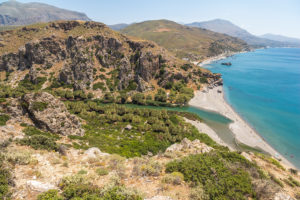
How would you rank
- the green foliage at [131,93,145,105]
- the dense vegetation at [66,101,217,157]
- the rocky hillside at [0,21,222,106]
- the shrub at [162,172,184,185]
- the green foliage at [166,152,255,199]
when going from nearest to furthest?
the green foliage at [166,152,255,199], the shrub at [162,172,184,185], the dense vegetation at [66,101,217,157], the green foliage at [131,93,145,105], the rocky hillside at [0,21,222,106]

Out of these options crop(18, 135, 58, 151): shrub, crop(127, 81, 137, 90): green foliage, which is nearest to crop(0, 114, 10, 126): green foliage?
crop(18, 135, 58, 151): shrub

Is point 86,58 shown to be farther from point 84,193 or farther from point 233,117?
point 84,193

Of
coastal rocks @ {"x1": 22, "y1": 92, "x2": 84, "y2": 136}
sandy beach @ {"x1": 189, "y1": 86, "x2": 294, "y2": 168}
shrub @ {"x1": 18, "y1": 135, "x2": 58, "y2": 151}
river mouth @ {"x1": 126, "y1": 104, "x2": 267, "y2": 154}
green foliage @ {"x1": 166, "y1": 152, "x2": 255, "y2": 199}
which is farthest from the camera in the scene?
sandy beach @ {"x1": 189, "y1": 86, "x2": 294, "y2": 168}

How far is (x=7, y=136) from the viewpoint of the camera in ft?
67.0

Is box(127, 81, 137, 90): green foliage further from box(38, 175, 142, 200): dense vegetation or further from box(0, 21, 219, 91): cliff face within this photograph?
box(38, 175, 142, 200): dense vegetation

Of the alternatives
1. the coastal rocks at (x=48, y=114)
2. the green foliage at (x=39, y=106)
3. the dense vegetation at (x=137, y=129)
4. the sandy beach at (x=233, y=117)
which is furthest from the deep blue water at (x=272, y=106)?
the green foliage at (x=39, y=106)

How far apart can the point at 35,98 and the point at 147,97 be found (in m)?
67.2

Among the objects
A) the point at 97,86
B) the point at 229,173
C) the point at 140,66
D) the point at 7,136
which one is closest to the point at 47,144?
the point at 7,136

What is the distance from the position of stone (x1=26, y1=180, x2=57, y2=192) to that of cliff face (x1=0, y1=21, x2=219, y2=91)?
91.7 meters

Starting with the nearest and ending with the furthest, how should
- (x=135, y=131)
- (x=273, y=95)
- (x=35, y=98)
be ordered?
(x=35, y=98)
(x=135, y=131)
(x=273, y=95)

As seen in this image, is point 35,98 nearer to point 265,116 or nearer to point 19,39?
point 265,116

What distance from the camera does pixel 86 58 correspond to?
102625 mm

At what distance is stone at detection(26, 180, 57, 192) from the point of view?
11.8 meters

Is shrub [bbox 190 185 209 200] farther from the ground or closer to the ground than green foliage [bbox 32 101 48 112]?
closer to the ground
